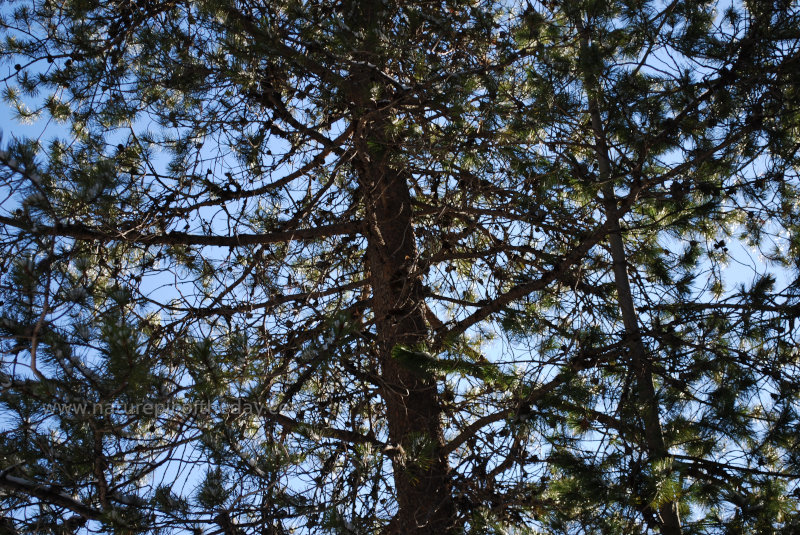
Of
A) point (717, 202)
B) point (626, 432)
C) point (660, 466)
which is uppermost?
point (717, 202)

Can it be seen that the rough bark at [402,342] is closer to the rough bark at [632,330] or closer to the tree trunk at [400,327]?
the tree trunk at [400,327]

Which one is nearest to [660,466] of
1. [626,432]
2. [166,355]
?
[626,432]

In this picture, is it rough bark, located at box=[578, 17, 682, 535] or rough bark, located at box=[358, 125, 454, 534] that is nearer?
rough bark, located at box=[578, 17, 682, 535]

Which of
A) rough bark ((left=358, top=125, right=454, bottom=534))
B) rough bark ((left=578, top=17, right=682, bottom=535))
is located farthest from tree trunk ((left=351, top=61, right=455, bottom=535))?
rough bark ((left=578, top=17, right=682, bottom=535))

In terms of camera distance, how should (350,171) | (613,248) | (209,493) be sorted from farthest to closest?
(350,171) → (613,248) → (209,493)

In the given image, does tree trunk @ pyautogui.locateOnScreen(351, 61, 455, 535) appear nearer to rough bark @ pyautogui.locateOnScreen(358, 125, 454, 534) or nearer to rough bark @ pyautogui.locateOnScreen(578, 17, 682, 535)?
rough bark @ pyautogui.locateOnScreen(358, 125, 454, 534)

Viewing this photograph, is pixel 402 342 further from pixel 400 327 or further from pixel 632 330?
pixel 632 330

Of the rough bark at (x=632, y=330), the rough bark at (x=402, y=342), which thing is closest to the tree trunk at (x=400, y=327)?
the rough bark at (x=402, y=342)

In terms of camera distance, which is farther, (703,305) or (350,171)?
(350,171)

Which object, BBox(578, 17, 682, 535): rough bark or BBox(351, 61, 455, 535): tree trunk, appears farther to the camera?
BBox(351, 61, 455, 535): tree trunk

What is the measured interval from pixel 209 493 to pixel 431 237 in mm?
2029

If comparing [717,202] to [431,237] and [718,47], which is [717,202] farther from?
[431,237]

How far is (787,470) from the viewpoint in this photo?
3.64 meters

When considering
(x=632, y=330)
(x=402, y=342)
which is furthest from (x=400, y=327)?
(x=632, y=330)
